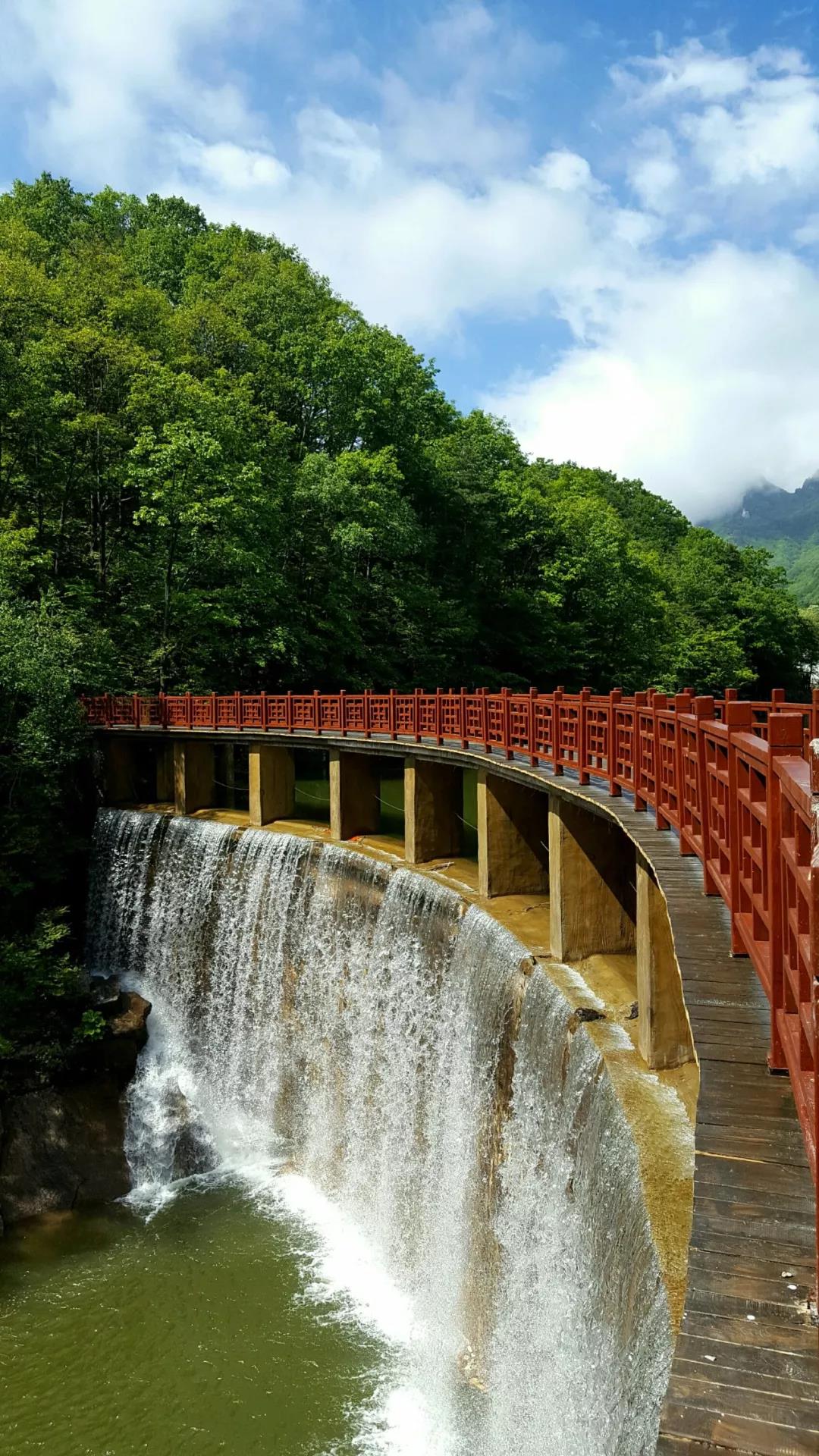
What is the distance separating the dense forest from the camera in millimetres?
21047

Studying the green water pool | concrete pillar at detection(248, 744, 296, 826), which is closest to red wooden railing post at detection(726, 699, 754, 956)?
the green water pool

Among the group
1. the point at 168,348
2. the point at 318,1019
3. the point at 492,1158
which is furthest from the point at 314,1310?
the point at 168,348

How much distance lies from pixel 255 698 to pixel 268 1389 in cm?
1453

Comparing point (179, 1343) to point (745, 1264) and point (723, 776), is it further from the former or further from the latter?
point (745, 1264)

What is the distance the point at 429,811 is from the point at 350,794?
301cm

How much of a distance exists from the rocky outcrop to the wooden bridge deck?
48.9 feet

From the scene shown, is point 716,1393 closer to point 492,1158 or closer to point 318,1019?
point 492,1158

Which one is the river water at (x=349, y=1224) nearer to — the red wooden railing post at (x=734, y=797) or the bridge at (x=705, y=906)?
the bridge at (x=705, y=906)

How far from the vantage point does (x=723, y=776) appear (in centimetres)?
546

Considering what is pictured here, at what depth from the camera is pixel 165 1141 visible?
17.1m

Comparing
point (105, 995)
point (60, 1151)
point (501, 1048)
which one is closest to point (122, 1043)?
point (105, 995)

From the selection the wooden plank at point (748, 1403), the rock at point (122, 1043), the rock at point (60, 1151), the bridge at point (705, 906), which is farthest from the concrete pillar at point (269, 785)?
the wooden plank at point (748, 1403)

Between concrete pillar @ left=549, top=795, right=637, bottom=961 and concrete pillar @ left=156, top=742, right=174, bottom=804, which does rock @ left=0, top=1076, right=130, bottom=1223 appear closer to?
concrete pillar @ left=156, top=742, right=174, bottom=804

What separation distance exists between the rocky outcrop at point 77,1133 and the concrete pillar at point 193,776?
6141 mm
